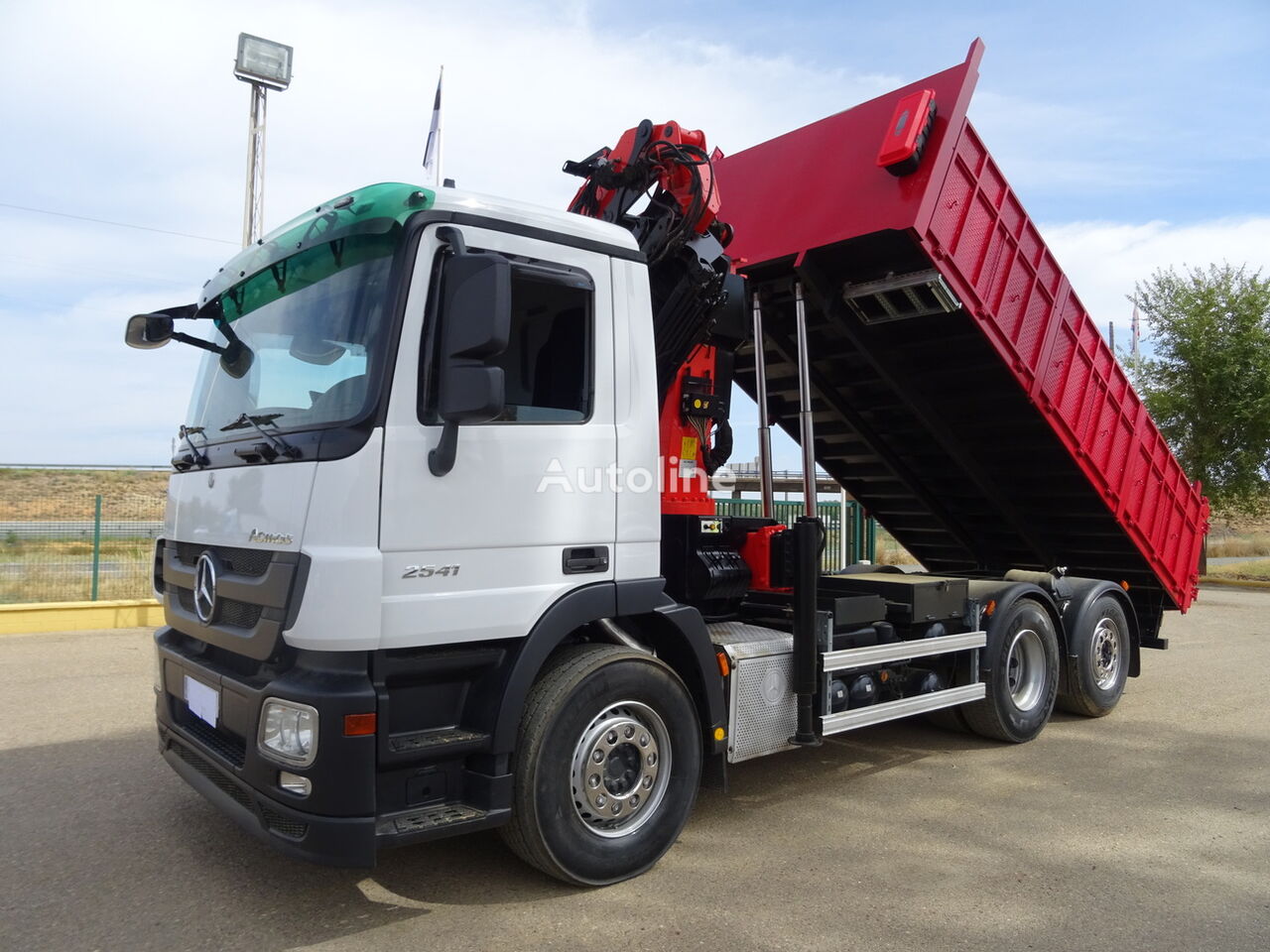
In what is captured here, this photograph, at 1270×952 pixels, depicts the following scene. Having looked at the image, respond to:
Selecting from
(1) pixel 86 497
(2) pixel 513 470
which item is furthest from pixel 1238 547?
(2) pixel 513 470

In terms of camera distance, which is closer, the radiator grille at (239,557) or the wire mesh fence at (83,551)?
the radiator grille at (239,557)

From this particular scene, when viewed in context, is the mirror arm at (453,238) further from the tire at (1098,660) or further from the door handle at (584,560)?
the tire at (1098,660)

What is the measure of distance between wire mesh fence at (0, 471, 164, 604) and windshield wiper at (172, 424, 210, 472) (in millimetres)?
7407

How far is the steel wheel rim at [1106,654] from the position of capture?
678cm

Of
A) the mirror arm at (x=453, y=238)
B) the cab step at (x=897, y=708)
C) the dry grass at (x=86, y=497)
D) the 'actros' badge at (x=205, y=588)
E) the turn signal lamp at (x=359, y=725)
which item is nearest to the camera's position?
the turn signal lamp at (x=359, y=725)

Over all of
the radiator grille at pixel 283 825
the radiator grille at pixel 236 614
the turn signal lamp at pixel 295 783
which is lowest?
the radiator grille at pixel 283 825

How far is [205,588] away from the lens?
11.9ft

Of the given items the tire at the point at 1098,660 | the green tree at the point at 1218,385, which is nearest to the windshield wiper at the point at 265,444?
the tire at the point at 1098,660

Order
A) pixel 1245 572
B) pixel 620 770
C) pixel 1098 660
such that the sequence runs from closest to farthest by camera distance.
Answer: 1. pixel 620 770
2. pixel 1098 660
3. pixel 1245 572

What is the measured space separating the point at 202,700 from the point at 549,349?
6.33ft

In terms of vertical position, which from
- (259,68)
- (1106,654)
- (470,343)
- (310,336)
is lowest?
(1106,654)

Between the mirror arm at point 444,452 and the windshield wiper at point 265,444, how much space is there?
0.46 meters

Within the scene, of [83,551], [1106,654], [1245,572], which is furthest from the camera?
[1245,572]

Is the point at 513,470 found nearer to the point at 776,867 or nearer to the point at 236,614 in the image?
the point at 236,614
